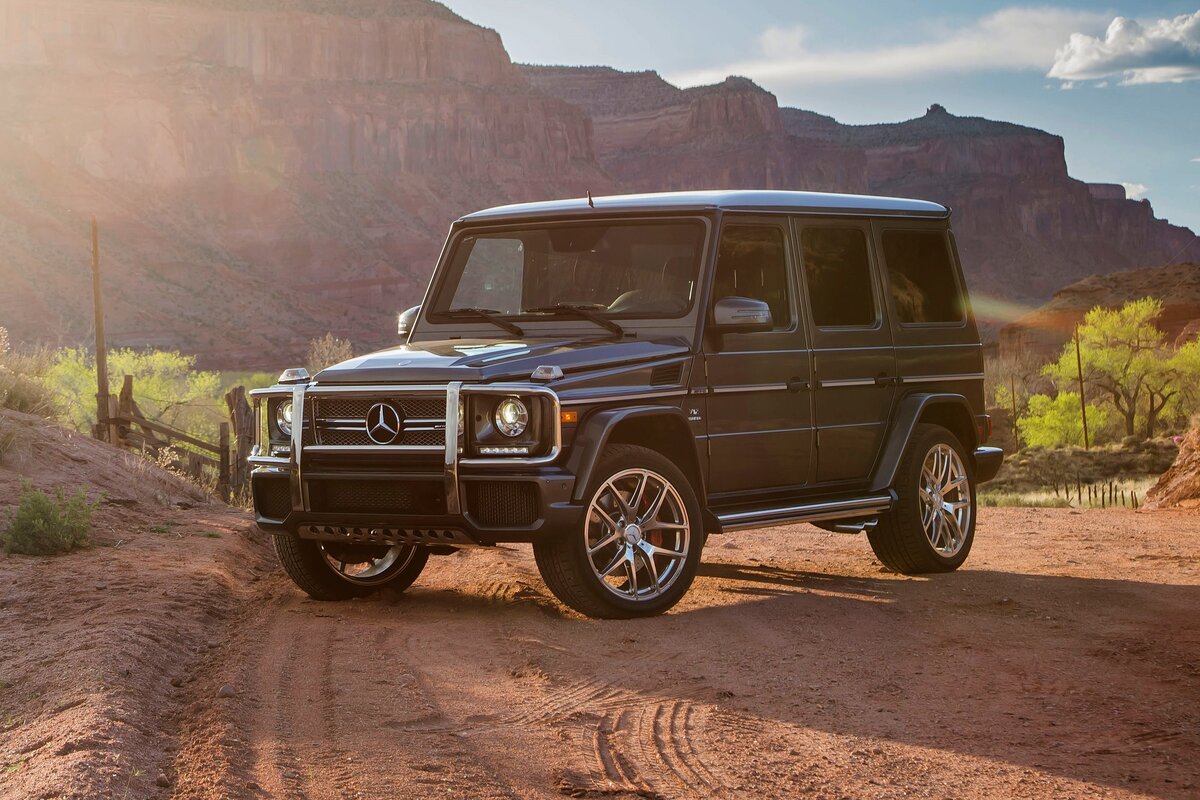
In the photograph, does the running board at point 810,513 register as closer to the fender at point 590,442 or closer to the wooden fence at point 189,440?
the fender at point 590,442

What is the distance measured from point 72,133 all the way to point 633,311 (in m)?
133

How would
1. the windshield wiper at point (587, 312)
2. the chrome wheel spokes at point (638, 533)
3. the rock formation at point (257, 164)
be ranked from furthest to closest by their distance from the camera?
the rock formation at point (257, 164) < the windshield wiper at point (587, 312) < the chrome wheel spokes at point (638, 533)

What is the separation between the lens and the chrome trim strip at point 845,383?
8898 mm

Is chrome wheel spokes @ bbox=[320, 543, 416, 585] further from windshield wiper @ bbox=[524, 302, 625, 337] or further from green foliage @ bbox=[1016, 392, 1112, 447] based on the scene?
green foliage @ bbox=[1016, 392, 1112, 447]

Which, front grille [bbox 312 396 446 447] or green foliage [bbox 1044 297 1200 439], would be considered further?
green foliage [bbox 1044 297 1200 439]

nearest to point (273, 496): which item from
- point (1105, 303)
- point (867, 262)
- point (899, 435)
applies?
point (899, 435)

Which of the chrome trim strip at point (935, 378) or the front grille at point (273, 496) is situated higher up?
the chrome trim strip at point (935, 378)

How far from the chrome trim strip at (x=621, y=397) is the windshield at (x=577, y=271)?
20.9 inches

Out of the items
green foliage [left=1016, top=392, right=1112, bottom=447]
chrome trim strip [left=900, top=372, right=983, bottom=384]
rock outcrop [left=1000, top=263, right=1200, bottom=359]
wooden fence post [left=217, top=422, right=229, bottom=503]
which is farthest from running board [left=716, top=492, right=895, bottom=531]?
rock outcrop [left=1000, top=263, right=1200, bottom=359]

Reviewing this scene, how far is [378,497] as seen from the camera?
739 cm

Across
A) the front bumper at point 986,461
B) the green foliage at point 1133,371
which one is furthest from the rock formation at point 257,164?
the front bumper at point 986,461

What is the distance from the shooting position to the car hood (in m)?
7.27

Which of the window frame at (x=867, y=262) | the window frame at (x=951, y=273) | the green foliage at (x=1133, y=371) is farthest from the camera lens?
the green foliage at (x=1133, y=371)

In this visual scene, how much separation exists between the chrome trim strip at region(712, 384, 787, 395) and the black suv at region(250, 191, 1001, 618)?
2 centimetres
